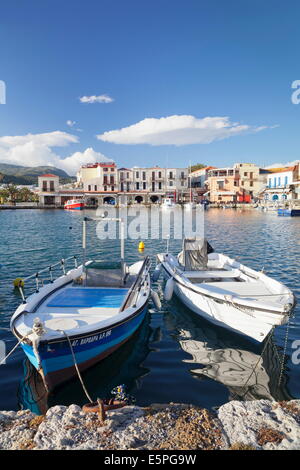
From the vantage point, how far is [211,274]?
1324 cm

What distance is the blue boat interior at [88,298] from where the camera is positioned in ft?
30.8

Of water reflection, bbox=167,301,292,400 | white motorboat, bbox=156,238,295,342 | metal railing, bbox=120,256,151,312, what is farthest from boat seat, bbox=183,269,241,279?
water reflection, bbox=167,301,292,400

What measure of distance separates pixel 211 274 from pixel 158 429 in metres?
9.04

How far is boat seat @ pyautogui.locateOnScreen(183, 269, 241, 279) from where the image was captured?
1290cm

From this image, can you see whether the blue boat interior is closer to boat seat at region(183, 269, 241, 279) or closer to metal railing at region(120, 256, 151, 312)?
metal railing at region(120, 256, 151, 312)

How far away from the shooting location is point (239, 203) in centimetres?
9138

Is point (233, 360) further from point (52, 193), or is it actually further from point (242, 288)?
point (52, 193)

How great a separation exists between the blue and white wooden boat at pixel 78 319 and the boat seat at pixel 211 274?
224 centimetres

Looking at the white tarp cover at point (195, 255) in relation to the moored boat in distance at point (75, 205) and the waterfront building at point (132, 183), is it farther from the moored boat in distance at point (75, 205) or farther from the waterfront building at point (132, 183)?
the waterfront building at point (132, 183)

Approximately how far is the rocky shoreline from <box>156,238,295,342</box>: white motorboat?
346 cm

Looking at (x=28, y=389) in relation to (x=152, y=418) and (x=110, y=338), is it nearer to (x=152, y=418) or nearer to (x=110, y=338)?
(x=110, y=338)

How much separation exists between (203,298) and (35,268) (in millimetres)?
12558

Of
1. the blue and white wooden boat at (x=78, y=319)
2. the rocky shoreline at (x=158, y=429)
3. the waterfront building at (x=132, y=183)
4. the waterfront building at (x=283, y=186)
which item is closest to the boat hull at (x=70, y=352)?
the blue and white wooden boat at (x=78, y=319)

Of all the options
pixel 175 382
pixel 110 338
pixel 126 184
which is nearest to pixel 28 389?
pixel 110 338
